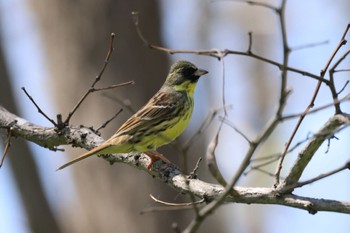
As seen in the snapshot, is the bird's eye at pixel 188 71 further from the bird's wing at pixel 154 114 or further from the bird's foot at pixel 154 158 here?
the bird's foot at pixel 154 158

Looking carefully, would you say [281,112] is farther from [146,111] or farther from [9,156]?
[9,156]

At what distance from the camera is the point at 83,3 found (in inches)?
380

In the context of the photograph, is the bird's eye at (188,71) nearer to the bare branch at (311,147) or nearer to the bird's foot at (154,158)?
the bird's foot at (154,158)

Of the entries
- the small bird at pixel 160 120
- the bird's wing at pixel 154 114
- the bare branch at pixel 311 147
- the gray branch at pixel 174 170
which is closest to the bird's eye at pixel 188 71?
the small bird at pixel 160 120

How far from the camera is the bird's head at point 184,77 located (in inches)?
282

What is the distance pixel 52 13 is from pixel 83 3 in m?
0.71

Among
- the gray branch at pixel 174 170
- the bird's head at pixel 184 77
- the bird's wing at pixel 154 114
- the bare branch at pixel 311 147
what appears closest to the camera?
the bare branch at pixel 311 147

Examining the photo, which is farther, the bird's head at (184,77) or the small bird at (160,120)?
the bird's head at (184,77)

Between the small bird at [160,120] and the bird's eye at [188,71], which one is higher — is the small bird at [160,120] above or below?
below

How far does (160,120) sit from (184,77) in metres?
0.93

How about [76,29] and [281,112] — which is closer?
[281,112]

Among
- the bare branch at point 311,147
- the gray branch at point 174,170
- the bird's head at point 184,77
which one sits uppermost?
the bird's head at point 184,77

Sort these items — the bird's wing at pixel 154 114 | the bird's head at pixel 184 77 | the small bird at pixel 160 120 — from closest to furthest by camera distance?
the small bird at pixel 160 120 → the bird's wing at pixel 154 114 → the bird's head at pixel 184 77


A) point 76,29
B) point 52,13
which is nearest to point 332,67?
point 76,29
